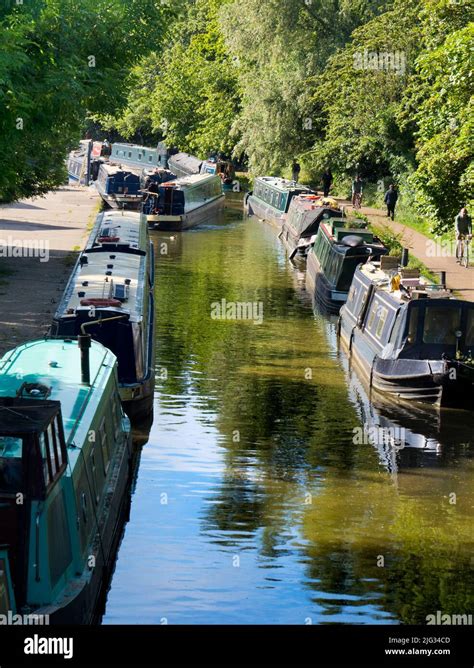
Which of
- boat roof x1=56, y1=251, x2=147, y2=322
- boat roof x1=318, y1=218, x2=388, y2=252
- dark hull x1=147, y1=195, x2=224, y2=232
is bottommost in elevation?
dark hull x1=147, y1=195, x2=224, y2=232

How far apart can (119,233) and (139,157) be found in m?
42.9

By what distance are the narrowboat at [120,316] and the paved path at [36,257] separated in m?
2.14

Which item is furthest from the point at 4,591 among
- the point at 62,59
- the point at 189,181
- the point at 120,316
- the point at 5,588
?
the point at 189,181

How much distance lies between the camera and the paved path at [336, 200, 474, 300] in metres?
34.3

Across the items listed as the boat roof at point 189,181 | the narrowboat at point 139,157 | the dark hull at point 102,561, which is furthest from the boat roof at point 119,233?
the narrowboat at point 139,157

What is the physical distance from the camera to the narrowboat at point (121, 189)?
55562 millimetres

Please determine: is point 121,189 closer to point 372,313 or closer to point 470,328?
point 372,313

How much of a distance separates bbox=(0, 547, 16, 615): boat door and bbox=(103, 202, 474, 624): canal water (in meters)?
3.00

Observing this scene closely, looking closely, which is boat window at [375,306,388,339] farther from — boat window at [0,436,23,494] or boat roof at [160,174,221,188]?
boat roof at [160,174,221,188]

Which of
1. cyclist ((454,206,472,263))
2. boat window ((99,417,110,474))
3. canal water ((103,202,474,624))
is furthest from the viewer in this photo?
cyclist ((454,206,472,263))

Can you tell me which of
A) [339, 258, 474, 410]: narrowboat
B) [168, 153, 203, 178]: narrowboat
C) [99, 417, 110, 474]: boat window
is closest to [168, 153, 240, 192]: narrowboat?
[168, 153, 203, 178]: narrowboat

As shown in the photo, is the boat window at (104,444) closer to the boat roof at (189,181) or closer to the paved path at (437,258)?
the paved path at (437,258)

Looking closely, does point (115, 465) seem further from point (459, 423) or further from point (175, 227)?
point (175, 227)

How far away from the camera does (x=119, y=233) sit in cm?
3228
